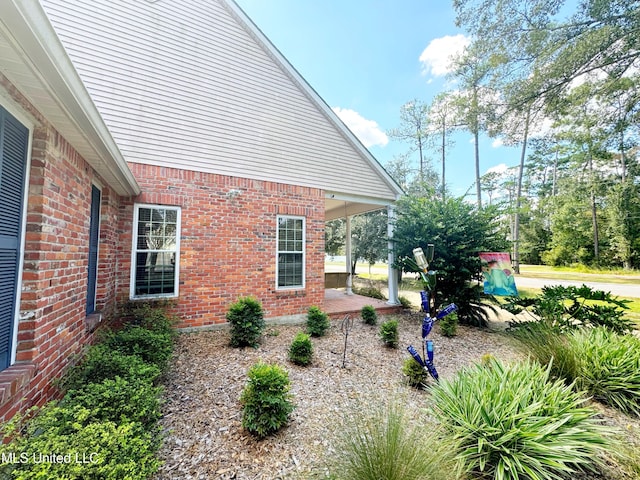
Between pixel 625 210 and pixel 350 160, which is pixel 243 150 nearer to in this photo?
pixel 350 160

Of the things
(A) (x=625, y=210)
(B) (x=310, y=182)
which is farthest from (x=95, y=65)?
(A) (x=625, y=210)

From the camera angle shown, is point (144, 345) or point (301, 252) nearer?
point (144, 345)

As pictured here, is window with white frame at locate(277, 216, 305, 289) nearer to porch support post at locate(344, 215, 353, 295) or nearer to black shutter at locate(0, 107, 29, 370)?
porch support post at locate(344, 215, 353, 295)

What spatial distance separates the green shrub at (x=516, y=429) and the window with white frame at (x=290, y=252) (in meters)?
4.33

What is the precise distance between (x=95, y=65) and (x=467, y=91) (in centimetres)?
1011

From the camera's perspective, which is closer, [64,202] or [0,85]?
[0,85]

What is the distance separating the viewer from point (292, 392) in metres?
3.30

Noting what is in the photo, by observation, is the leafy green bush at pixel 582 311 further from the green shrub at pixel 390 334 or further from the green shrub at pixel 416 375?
the green shrub at pixel 416 375

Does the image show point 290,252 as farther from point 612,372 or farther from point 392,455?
point 612,372

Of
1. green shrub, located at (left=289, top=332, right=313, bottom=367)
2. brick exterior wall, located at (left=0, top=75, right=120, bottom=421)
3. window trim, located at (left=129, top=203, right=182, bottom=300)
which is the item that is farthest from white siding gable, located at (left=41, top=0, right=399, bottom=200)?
green shrub, located at (left=289, top=332, right=313, bottom=367)

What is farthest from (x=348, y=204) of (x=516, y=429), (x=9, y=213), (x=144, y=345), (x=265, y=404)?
(x=9, y=213)

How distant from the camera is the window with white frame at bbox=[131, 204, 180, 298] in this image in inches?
197

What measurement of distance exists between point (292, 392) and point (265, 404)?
35.9 inches

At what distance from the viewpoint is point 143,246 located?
5.06m
